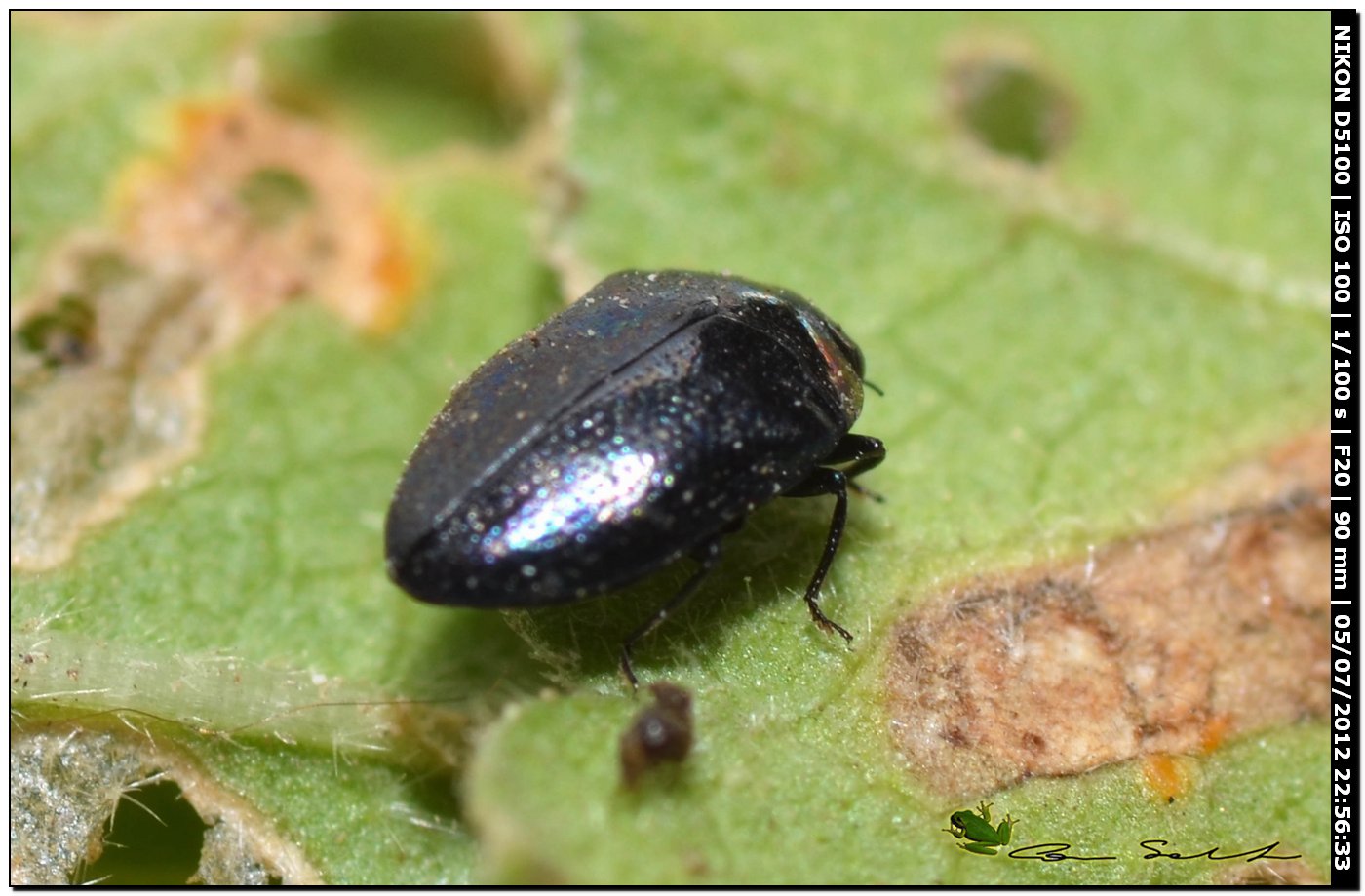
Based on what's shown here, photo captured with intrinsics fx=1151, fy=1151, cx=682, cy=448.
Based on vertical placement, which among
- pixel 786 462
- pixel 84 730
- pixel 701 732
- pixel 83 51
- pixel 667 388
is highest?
pixel 83 51

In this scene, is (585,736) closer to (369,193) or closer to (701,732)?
(701,732)

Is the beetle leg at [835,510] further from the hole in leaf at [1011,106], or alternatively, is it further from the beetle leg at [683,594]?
the hole in leaf at [1011,106]

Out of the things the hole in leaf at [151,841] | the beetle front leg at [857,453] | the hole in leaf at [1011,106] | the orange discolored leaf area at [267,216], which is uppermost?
the hole in leaf at [1011,106]

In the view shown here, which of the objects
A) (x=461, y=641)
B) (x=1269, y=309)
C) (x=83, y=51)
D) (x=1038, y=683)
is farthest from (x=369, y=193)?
(x=1269, y=309)

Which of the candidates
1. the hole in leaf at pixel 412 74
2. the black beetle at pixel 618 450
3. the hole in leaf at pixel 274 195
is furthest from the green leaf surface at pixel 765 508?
the hole in leaf at pixel 274 195

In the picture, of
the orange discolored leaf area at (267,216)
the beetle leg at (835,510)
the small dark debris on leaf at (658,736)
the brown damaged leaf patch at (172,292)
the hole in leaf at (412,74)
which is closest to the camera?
the small dark debris on leaf at (658,736)

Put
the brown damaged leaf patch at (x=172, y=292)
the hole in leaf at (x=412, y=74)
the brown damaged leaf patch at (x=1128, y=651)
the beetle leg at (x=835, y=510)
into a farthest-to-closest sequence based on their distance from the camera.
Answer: the hole in leaf at (x=412, y=74) < the brown damaged leaf patch at (x=172, y=292) < the beetle leg at (x=835, y=510) < the brown damaged leaf patch at (x=1128, y=651)

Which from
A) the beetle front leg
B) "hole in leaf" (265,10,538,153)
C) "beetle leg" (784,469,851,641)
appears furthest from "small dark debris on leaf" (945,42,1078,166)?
"beetle leg" (784,469,851,641)
